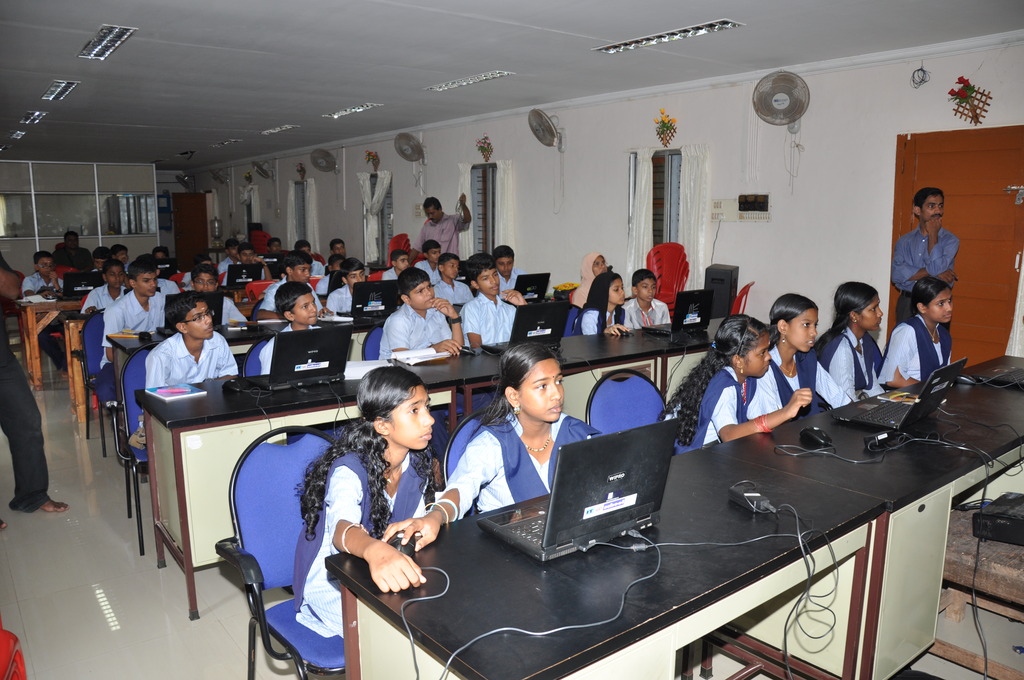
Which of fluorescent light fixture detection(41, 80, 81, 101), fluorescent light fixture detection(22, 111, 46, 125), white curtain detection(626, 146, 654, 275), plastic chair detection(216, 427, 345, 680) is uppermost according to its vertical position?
fluorescent light fixture detection(22, 111, 46, 125)

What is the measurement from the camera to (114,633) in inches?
116

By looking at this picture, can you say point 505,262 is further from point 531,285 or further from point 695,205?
point 695,205

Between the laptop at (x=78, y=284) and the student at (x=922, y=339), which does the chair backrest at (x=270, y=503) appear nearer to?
the student at (x=922, y=339)

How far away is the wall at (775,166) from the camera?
588 centimetres

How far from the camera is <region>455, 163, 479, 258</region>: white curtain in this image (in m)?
10.5

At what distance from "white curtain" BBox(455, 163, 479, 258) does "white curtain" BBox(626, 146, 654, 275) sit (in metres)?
3.01

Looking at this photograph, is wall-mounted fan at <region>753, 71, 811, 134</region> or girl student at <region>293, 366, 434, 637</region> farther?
A: wall-mounted fan at <region>753, 71, 811, 134</region>

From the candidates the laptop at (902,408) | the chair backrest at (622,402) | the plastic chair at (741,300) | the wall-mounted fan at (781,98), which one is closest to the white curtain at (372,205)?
the plastic chair at (741,300)

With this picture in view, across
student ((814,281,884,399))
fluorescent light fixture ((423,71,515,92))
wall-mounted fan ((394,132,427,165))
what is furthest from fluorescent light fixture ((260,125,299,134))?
student ((814,281,884,399))

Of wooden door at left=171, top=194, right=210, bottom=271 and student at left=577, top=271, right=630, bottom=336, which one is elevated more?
wooden door at left=171, top=194, right=210, bottom=271

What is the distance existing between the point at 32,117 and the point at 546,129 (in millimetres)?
6621

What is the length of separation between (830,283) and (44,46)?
658 centimetres

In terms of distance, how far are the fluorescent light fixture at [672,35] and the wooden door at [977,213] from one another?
1915 millimetres

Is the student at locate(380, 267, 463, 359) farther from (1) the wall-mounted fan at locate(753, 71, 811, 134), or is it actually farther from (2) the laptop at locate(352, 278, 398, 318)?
(1) the wall-mounted fan at locate(753, 71, 811, 134)
